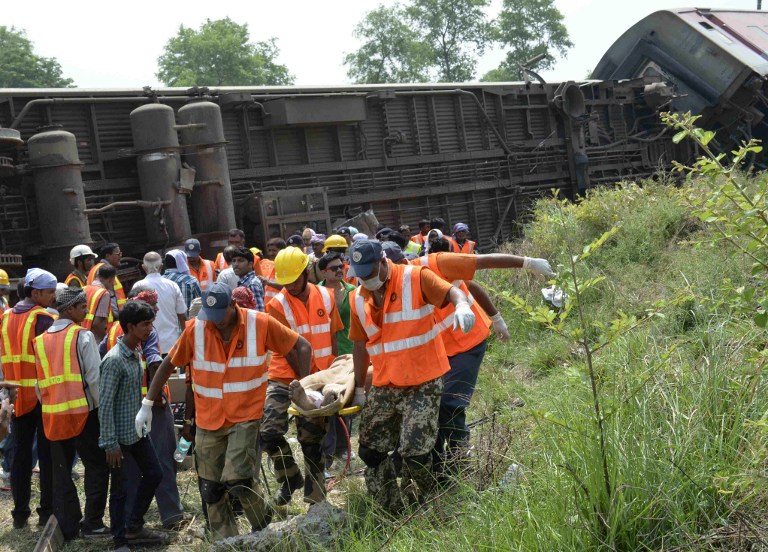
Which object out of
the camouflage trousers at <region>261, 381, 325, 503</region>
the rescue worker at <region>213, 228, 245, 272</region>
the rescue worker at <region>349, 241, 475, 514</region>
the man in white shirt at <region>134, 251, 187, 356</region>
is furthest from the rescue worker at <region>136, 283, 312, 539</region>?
the rescue worker at <region>213, 228, 245, 272</region>

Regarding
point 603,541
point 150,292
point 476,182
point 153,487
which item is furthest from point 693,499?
point 476,182

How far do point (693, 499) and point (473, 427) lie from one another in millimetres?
2887

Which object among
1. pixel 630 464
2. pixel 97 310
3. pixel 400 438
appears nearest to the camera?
pixel 630 464

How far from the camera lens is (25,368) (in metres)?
6.75

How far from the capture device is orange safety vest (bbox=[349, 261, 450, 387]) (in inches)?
203

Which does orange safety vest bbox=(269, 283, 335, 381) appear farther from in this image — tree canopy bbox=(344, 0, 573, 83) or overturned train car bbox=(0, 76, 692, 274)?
tree canopy bbox=(344, 0, 573, 83)

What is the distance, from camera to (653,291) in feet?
30.2

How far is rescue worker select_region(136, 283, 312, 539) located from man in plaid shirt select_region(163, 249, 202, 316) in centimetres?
405

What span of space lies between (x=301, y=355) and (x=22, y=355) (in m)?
2.49

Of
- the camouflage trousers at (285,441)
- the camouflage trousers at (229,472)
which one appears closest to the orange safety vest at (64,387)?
the camouflage trousers at (229,472)

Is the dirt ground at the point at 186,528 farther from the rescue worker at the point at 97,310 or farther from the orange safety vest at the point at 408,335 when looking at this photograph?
the rescue worker at the point at 97,310

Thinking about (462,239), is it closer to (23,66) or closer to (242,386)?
(242,386)

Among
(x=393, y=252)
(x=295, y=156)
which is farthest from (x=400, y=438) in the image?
(x=295, y=156)

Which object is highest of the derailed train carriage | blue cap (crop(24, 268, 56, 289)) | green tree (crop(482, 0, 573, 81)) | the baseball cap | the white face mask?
green tree (crop(482, 0, 573, 81))
